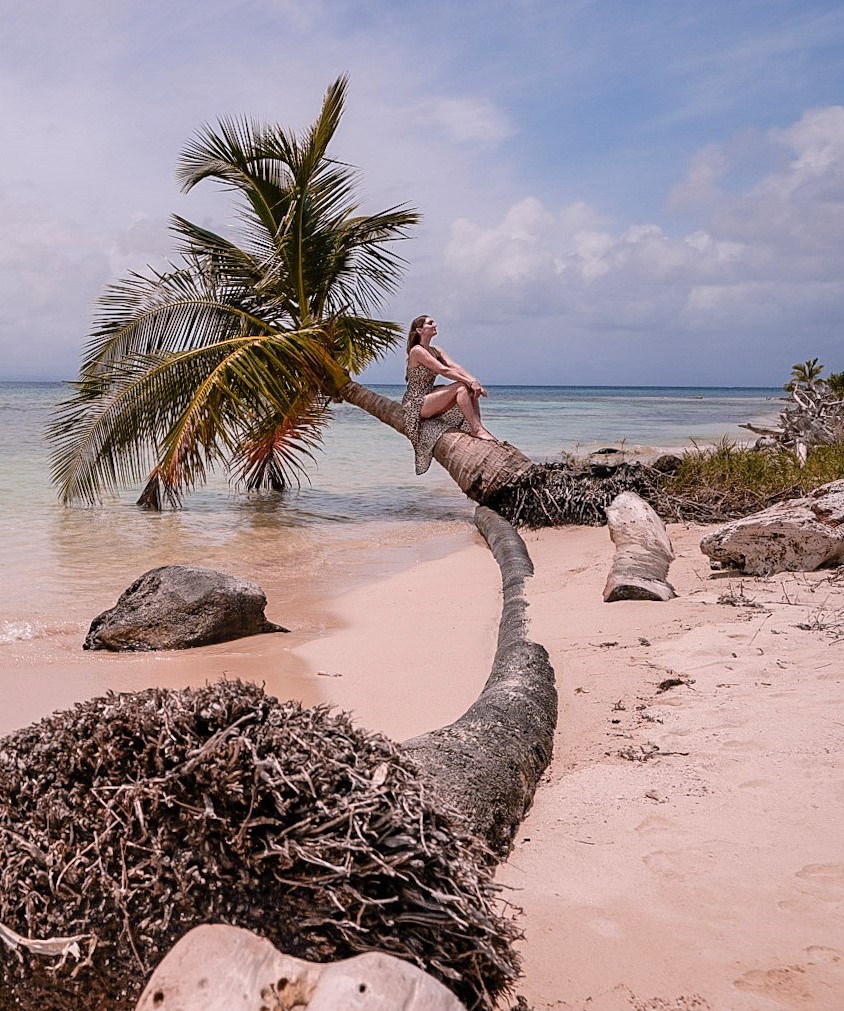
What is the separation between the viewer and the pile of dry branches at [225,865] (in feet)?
5.36

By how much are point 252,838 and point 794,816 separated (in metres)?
1.85

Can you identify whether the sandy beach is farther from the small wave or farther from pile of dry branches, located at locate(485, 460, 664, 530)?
pile of dry branches, located at locate(485, 460, 664, 530)

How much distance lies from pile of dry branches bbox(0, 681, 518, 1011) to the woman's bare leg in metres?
8.98

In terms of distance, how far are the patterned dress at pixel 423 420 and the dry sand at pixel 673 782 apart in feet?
17.4

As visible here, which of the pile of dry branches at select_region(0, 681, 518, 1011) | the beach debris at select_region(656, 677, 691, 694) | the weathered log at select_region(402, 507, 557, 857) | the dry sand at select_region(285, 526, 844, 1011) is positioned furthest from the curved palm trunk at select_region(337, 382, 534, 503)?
the pile of dry branches at select_region(0, 681, 518, 1011)

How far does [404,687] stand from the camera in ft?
14.4

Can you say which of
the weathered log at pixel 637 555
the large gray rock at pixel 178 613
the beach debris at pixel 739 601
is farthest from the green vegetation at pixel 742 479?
the large gray rock at pixel 178 613

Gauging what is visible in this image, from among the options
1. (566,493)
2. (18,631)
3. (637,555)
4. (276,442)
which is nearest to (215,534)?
(276,442)

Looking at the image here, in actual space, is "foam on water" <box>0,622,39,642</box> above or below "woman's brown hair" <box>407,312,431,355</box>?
below

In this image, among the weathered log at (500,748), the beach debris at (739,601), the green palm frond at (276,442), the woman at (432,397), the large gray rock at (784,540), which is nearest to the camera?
the weathered log at (500,748)

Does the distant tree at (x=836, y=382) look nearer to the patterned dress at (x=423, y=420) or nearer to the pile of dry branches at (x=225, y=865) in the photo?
the patterned dress at (x=423, y=420)

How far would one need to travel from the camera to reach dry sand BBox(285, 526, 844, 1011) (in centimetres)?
207

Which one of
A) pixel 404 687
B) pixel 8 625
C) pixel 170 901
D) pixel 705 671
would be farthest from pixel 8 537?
pixel 170 901

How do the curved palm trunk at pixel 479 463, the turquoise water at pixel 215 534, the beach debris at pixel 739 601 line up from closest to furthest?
the beach debris at pixel 739 601, the turquoise water at pixel 215 534, the curved palm trunk at pixel 479 463
